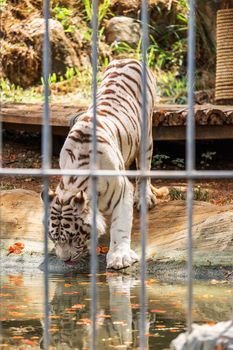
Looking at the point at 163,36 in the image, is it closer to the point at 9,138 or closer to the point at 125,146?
the point at 9,138

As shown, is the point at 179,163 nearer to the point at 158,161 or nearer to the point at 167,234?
the point at 158,161

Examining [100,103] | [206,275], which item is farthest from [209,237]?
[100,103]

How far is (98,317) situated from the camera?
15.5ft

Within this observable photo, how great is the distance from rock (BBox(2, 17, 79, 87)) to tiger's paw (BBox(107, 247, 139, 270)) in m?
6.58

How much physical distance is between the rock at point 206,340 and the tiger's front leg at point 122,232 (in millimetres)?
3235

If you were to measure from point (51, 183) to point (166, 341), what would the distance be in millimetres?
4806

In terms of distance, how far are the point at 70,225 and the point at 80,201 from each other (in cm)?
18

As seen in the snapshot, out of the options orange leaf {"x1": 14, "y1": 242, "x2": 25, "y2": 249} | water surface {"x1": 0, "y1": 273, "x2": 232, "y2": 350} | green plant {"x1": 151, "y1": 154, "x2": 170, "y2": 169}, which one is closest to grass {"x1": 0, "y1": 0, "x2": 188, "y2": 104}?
green plant {"x1": 151, "y1": 154, "x2": 170, "y2": 169}

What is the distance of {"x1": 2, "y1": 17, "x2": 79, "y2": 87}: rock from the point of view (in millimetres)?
12250

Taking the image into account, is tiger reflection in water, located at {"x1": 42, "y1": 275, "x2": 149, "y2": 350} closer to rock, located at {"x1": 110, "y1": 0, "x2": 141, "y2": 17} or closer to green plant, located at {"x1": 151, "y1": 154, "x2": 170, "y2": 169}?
green plant, located at {"x1": 151, "y1": 154, "x2": 170, "y2": 169}

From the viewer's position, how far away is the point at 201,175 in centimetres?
235

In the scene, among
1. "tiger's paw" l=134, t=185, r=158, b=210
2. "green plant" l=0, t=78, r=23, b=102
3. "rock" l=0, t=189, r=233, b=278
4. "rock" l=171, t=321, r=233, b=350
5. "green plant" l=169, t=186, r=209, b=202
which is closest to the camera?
"rock" l=171, t=321, r=233, b=350

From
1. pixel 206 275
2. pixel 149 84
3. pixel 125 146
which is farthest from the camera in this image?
pixel 149 84

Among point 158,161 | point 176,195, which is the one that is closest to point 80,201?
point 176,195
